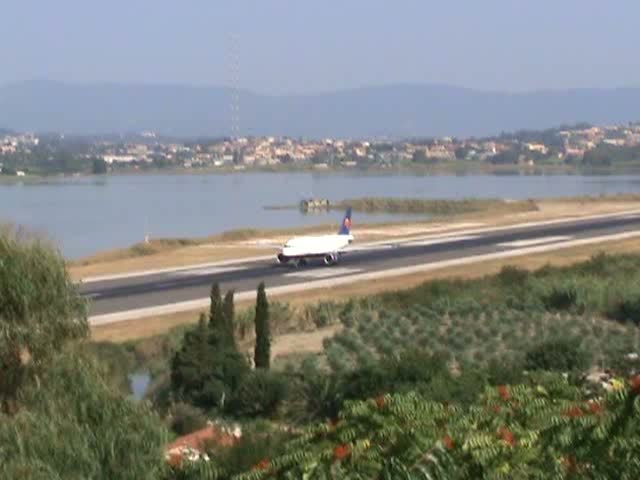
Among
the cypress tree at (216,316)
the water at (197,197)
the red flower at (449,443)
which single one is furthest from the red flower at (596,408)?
the water at (197,197)

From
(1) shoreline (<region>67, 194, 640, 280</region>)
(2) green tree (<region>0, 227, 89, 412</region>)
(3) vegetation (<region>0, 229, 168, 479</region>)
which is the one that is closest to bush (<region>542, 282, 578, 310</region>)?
(1) shoreline (<region>67, 194, 640, 280</region>)

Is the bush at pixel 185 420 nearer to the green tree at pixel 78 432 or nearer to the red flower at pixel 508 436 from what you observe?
the green tree at pixel 78 432

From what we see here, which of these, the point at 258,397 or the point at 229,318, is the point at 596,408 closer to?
the point at 258,397

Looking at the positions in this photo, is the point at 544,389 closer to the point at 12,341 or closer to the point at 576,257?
the point at 12,341

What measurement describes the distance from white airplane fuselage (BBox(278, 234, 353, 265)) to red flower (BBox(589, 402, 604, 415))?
113 feet

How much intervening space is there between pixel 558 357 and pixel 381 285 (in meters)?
16.2

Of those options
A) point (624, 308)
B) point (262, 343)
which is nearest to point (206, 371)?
point (262, 343)

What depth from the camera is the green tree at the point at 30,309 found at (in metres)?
13.5

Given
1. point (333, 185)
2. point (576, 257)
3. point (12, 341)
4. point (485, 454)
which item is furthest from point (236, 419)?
point (333, 185)

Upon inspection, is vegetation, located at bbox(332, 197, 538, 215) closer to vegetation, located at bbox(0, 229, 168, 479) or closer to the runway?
Result: the runway

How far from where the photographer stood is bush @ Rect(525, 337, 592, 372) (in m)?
21.1

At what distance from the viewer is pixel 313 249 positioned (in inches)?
1700

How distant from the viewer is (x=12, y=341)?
1346cm

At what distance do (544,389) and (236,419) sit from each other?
1002cm
